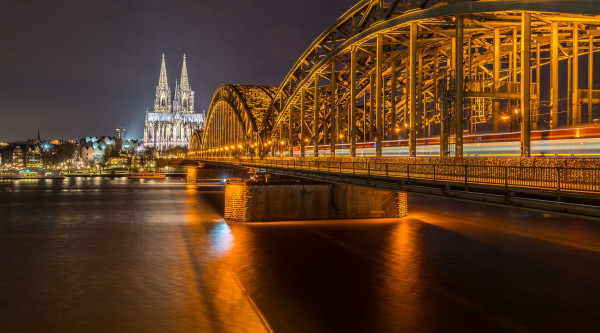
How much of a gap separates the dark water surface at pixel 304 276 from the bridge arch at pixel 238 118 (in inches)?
1618

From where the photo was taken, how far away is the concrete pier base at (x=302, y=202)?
39.9 metres

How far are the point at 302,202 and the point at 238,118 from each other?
1995 inches

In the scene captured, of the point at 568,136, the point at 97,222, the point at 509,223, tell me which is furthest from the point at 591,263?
the point at 97,222

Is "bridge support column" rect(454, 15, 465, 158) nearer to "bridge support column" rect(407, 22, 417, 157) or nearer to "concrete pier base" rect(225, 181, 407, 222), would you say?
"bridge support column" rect(407, 22, 417, 157)

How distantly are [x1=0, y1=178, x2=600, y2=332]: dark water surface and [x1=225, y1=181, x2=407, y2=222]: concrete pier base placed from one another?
1.41 metres

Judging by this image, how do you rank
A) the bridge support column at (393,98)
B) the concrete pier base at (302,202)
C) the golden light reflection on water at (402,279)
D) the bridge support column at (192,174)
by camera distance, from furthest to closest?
the bridge support column at (192,174), the concrete pier base at (302,202), the bridge support column at (393,98), the golden light reflection on water at (402,279)

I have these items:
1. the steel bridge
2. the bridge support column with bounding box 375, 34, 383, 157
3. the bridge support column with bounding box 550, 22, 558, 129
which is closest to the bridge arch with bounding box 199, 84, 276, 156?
the steel bridge

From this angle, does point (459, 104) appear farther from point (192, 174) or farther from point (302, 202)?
point (192, 174)

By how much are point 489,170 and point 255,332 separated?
9.29 m

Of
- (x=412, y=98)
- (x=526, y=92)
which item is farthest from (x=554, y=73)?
(x=412, y=98)

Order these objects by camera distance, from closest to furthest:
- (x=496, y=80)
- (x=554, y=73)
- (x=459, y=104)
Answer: (x=459, y=104)
(x=496, y=80)
(x=554, y=73)

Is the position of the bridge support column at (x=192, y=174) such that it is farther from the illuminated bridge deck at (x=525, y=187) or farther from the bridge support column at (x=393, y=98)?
the illuminated bridge deck at (x=525, y=187)

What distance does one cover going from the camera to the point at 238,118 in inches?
3506

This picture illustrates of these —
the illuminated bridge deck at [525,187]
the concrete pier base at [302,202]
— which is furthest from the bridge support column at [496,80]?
the concrete pier base at [302,202]
